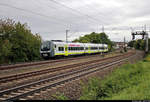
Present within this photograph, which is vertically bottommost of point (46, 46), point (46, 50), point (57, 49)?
point (46, 50)

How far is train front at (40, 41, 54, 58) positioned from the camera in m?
25.5

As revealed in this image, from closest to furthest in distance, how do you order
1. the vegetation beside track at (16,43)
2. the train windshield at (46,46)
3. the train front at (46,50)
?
the vegetation beside track at (16,43)
the train front at (46,50)
the train windshield at (46,46)

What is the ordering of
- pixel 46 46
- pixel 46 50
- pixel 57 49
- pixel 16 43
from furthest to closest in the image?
pixel 57 49 < pixel 46 46 < pixel 46 50 < pixel 16 43

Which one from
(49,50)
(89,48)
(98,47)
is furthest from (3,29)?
(98,47)

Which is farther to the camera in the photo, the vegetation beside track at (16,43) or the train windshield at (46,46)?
the train windshield at (46,46)

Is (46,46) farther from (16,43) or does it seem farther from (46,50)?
(16,43)

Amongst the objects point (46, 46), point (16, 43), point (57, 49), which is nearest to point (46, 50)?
point (46, 46)

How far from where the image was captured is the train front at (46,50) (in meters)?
25.5

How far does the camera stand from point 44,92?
8000mm

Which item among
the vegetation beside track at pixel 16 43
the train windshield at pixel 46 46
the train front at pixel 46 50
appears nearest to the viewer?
the vegetation beside track at pixel 16 43

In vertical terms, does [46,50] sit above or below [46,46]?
below

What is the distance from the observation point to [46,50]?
2580cm

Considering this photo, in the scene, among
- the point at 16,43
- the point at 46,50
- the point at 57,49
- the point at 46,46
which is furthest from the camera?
the point at 57,49

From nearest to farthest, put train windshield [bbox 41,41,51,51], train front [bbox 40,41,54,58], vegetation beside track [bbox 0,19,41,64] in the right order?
vegetation beside track [bbox 0,19,41,64] < train front [bbox 40,41,54,58] < train windshield [bbox 41,41,51,51]
